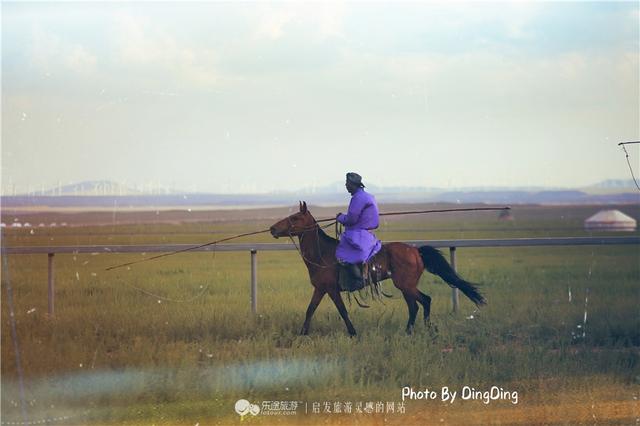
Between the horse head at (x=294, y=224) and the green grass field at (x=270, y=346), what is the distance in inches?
18.3

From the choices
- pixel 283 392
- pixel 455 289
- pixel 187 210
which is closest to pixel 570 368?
pixel 455 289

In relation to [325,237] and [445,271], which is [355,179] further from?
[445,271]

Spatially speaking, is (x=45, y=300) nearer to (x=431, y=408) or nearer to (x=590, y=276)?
(x=431, y=408)

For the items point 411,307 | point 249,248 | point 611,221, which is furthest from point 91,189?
point 611,221

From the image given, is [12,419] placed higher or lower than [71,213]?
lower

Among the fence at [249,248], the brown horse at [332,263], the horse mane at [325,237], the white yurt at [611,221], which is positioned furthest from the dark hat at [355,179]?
the white yurt at [611,221]

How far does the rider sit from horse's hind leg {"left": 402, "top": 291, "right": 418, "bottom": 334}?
0.43m

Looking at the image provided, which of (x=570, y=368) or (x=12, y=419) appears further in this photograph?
(x=570, y=368)

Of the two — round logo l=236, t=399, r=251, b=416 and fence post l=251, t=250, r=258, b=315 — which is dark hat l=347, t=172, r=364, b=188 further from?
round logo l=236, t=399, r=251, b=416

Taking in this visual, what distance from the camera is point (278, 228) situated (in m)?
7.09

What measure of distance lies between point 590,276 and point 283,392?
368cm

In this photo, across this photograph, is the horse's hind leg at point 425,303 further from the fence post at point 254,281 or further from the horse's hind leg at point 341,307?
the fence post at point 254,281

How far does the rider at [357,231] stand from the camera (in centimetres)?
684

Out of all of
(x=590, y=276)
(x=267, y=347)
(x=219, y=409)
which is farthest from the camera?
(x=590, y=276)
